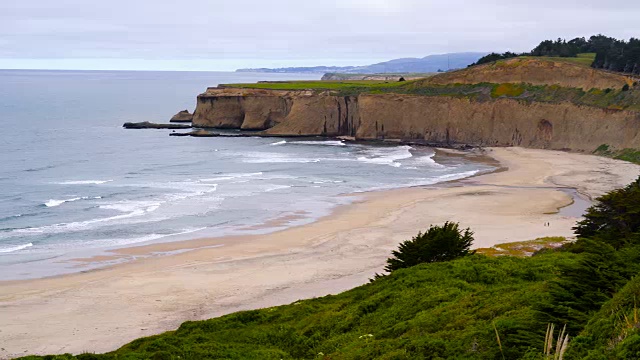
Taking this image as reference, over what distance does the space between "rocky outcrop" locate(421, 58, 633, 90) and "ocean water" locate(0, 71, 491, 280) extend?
41.8 feet

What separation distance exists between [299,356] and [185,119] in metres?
105

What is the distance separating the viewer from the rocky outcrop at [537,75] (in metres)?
75.6

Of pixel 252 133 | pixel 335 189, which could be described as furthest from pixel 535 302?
pixel 252 133

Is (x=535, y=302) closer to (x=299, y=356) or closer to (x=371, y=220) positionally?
(x=299, y=356)

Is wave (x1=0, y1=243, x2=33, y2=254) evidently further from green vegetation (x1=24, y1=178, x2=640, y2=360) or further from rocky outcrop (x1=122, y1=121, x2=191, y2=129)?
rocky outcrop (x1=122, y1=121, x2=191, y2=129)

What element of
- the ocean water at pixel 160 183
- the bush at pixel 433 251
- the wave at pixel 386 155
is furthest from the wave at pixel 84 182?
the bush at pixel 433 251

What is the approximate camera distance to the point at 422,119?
8606cm

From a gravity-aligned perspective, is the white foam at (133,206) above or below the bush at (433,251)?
below

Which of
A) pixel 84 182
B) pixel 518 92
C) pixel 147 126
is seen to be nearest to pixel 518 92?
pixel 518 92

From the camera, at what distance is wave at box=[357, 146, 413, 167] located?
6888 cm

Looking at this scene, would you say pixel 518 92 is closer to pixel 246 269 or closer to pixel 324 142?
pixel 324 142

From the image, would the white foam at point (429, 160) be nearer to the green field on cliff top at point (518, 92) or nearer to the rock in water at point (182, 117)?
the green field on cliff top at point (518, 92)

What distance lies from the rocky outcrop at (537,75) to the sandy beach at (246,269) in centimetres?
2747

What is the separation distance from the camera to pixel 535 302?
1291 cm
